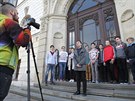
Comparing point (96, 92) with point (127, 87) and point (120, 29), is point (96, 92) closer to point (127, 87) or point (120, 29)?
point (127, 87)

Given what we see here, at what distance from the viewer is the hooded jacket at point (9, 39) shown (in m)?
1.80

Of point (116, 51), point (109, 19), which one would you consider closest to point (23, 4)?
point (109, 19)

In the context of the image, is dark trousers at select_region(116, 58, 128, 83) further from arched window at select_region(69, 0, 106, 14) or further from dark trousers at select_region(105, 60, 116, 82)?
arched window at select_region(69, 0, 106, 14)

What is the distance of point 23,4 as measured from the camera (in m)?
14.2

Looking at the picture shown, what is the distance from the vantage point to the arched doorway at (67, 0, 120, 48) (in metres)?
8.11

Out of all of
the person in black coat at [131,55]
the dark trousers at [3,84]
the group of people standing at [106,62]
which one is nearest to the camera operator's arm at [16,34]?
the dark trousers at [3,84]

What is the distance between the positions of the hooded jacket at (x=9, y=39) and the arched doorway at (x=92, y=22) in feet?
20.9

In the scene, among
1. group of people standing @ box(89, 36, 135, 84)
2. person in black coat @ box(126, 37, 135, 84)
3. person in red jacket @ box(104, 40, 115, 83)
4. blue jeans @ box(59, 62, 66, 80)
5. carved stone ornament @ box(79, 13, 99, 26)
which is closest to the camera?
person in black coat @ box(126, 37, 135, 84)

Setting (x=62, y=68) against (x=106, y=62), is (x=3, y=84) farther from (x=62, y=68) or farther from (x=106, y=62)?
(x=62, y=68)

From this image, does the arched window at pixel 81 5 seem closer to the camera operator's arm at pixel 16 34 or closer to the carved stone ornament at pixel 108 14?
the carved stone ornament at pixel 108 14

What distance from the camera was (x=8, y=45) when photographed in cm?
187

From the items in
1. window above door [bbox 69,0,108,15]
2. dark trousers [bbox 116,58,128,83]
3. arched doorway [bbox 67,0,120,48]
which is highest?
window above door [bbox 69,0,108,15]

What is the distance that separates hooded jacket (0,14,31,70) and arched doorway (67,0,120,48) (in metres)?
6.38

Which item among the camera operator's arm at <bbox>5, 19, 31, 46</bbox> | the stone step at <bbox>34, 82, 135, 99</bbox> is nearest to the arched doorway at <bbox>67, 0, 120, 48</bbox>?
the stone step at <bbox>34, 82, 135, 99</bbox>
